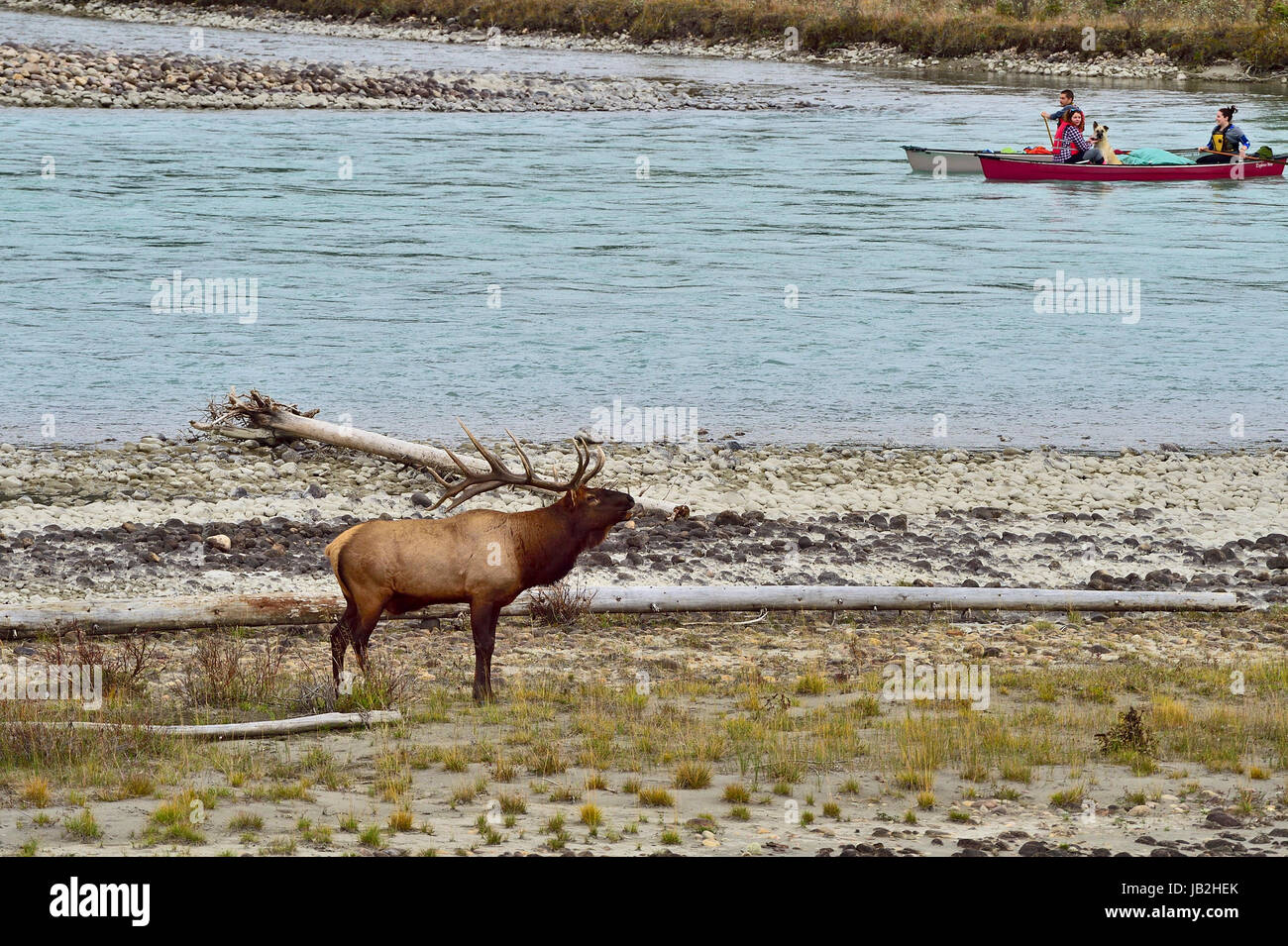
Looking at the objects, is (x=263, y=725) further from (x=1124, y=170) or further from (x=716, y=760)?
(x=1124, y=170)

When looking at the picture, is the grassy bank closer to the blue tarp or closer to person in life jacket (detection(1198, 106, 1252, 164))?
person in life jacket (detection(1198, 106, 1252, 164))

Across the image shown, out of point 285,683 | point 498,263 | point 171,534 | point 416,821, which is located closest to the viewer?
point 416,821

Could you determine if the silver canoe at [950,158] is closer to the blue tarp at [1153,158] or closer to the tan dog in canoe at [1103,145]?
the blue tarp at [1153,158]

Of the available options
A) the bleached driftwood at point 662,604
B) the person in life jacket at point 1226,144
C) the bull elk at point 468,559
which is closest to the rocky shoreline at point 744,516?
the bleached driftwood at point 662,604

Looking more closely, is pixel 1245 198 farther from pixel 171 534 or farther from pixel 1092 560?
pixel 171 534

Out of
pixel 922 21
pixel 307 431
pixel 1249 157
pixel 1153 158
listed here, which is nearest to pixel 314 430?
pixel 307 431

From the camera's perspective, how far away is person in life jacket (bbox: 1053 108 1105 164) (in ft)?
116

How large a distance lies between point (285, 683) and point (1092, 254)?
25.2 metres

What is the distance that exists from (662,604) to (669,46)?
6134 cm

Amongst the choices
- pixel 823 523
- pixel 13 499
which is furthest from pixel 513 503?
pixel 13 499

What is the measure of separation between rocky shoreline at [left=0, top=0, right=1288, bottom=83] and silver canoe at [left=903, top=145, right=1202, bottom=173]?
22.7 m

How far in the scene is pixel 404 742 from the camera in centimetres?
841

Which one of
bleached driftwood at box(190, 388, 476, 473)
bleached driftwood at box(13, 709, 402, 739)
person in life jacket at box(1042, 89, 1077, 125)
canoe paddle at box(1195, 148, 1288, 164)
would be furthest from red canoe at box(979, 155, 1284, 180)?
bleached driftwood at box(13, 709, 402, 739)

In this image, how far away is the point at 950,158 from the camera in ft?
123
